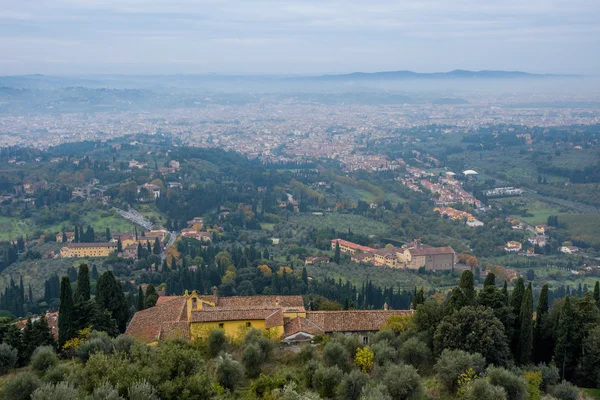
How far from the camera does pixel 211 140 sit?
15312 cm

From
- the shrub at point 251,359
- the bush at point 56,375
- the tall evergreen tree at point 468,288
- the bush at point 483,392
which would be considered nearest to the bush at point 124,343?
the bush at point 56,375

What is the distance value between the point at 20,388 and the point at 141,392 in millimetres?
3864

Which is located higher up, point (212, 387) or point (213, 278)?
point (212, 387)

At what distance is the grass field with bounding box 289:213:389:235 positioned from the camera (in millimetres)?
72812

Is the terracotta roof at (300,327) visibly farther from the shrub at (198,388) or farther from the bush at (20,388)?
the bush at (20,388)

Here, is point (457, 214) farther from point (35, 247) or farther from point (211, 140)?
point (211, 140)

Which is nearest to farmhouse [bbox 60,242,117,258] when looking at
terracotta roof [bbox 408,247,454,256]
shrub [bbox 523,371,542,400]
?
terracotta roof [bbox 408,247,454,256]

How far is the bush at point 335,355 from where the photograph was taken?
1967 centimetres

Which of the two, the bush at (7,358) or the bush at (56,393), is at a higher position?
the bush at (56,393)

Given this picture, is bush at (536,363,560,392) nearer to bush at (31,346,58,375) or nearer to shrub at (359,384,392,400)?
shrub at (359,384,392,400)

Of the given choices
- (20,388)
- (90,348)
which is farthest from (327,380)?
(20,388)

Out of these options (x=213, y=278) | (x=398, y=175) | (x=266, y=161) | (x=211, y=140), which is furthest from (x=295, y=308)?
(x=211, y=140)

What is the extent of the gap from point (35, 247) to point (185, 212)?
20.2m

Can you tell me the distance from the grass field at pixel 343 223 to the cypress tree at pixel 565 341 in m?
49.0
